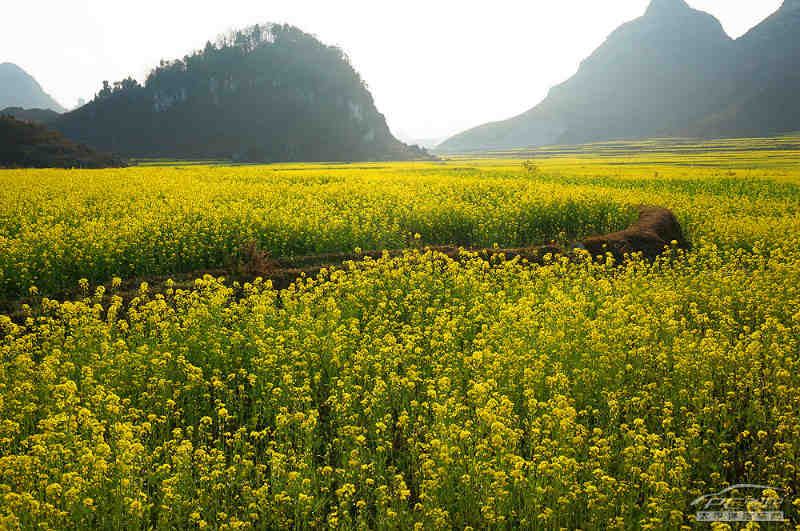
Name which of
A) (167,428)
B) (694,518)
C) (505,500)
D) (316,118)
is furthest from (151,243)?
(316,118)

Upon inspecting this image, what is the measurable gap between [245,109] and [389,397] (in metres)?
153

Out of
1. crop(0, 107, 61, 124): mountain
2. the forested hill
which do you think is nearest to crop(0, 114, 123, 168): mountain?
the forested hill

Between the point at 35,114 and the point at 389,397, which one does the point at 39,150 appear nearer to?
the point at 389,397

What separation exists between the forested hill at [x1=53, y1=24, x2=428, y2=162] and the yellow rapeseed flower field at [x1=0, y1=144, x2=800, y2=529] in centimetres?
11333

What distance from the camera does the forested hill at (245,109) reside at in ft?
435

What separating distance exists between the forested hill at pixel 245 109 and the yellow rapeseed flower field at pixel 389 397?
113 meters

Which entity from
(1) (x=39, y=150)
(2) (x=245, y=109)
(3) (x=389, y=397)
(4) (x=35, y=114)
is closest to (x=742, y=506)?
(3) (x=389, y=397)

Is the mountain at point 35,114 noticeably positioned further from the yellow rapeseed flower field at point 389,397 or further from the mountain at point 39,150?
the yellow rapeseed flower field at point 389,397

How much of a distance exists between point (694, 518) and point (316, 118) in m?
148

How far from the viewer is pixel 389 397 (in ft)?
22.2

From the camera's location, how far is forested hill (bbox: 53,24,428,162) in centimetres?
13262

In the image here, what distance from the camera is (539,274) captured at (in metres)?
11.9

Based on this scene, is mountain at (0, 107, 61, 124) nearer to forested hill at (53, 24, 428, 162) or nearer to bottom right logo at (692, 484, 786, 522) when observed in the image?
forested hill at (53, 24, 428, 162)

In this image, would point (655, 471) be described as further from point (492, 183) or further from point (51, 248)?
point (492, 183)
